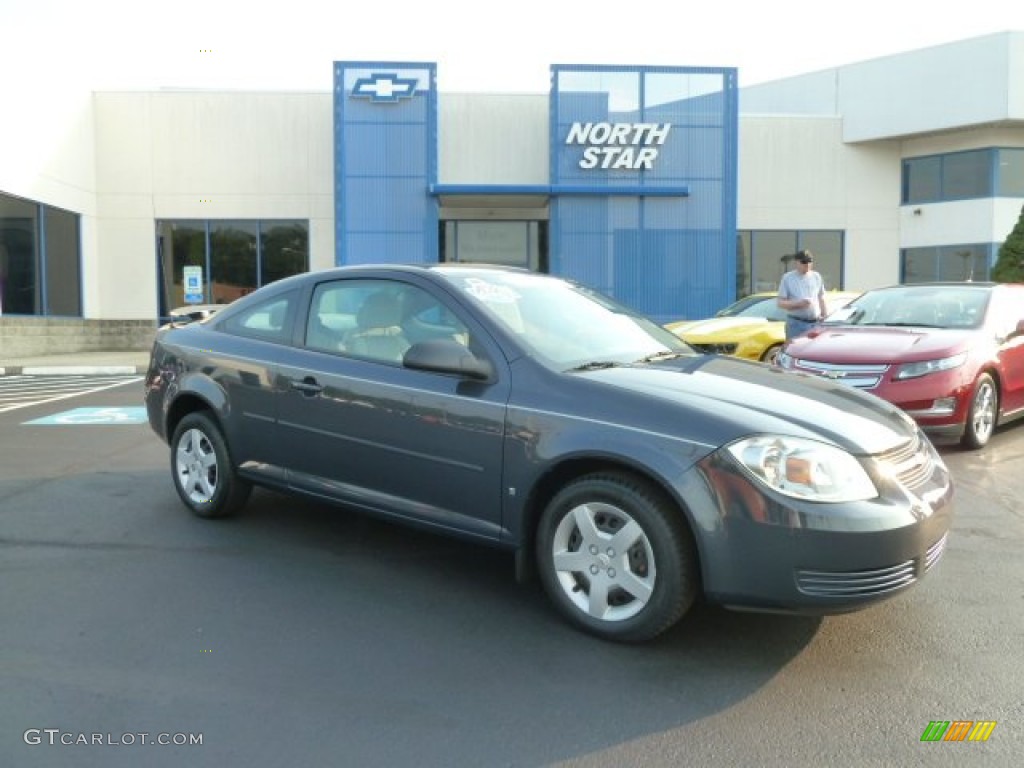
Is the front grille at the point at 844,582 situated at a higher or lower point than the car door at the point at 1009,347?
lower

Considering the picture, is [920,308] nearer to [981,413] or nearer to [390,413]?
[981,413]

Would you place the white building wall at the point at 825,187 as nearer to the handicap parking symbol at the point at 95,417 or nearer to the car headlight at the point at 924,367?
the car headlight at the point at 924,367

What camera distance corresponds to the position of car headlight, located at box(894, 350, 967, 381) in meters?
7.05

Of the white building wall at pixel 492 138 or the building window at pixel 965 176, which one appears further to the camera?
the building window at pixel 965 176

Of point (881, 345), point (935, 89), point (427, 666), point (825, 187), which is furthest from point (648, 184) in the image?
point (427, 666)

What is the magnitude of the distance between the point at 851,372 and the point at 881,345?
414 mm

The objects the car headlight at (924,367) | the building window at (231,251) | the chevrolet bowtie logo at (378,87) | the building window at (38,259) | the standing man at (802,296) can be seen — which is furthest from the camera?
the building window at (231,251)

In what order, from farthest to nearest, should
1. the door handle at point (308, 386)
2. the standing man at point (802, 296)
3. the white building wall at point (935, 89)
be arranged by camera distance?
the white building wall at point (935, 89) < the standing man at point (802, 296) < the door handle at point (308, 386)

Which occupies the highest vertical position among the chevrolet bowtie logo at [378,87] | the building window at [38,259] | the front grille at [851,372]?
the chevrolet bowtie logo at [378,87]

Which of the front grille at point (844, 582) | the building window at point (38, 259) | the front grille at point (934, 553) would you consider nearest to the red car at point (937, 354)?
the front grille at point (934, 553)

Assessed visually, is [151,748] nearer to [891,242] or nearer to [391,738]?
[391,738]

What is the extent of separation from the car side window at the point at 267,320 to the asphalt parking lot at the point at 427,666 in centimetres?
113

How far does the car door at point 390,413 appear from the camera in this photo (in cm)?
381

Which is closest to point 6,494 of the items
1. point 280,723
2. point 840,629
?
point 280,723
